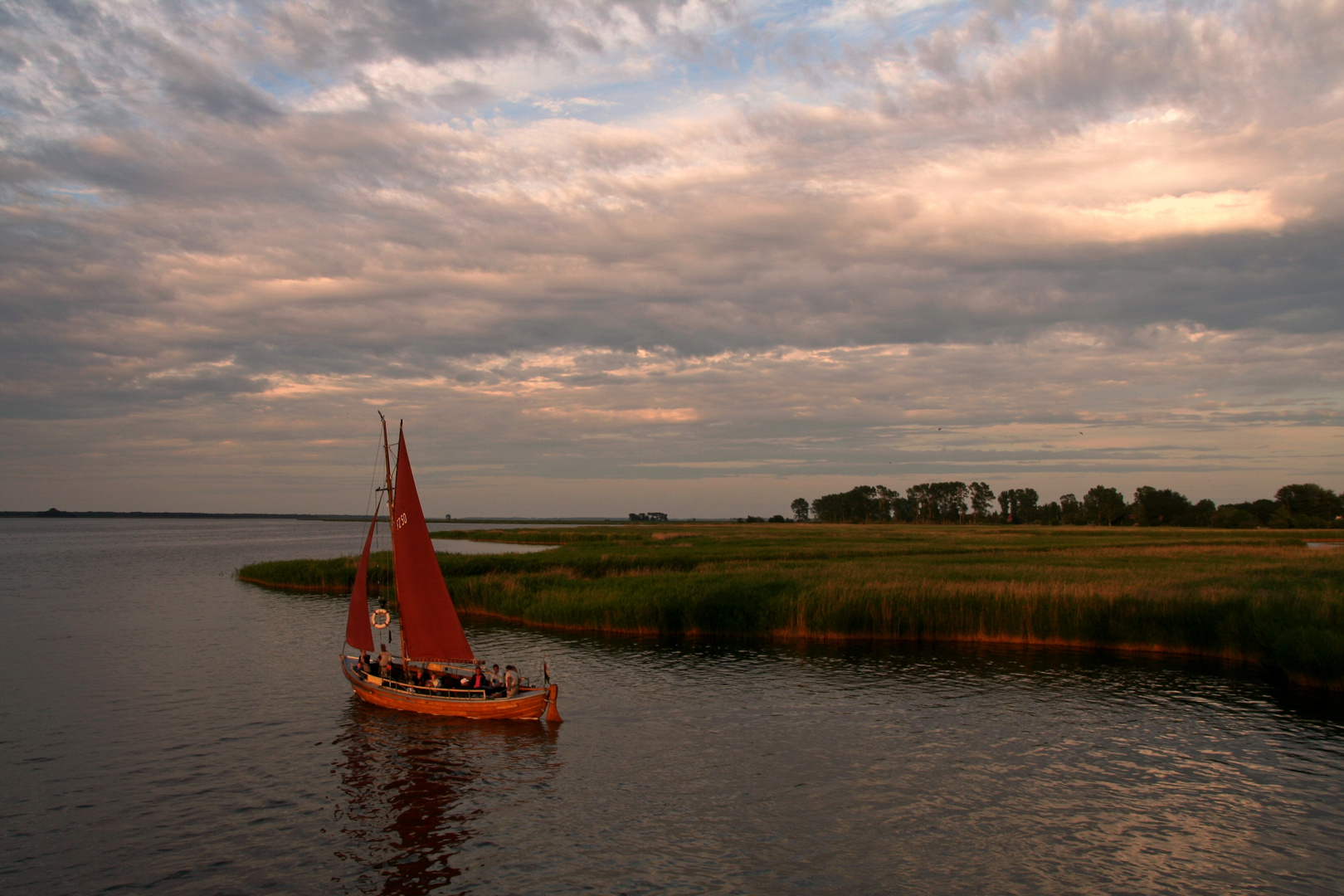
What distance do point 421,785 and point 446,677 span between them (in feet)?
21.0

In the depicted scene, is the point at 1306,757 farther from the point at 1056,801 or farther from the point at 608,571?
the point at 608,571

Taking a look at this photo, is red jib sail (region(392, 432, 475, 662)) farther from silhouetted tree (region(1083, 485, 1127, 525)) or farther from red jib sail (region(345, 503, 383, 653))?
silhouetted tree (region(1083, 485, 1127, 525))

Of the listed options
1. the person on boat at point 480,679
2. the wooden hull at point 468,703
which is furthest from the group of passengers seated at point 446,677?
the wooden hull at point 468,703

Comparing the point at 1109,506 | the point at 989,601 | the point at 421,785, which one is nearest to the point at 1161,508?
the point at 1109,506

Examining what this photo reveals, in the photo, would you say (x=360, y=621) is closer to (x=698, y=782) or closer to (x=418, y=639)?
(x=418, y=639)

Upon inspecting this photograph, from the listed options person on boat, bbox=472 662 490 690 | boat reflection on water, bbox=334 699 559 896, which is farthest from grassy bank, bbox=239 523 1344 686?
boat reflection on water, bbox=334 699 559 896

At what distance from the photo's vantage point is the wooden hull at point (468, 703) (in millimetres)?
24281

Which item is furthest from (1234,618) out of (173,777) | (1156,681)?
(173,777)

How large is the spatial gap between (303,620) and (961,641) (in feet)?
116

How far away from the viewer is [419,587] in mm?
26359

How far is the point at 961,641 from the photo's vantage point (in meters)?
37.1

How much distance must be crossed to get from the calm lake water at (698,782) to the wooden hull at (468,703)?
41 cm

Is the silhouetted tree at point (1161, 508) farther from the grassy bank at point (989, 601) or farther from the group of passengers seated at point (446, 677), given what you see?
the group of passengers seated at point (446, 677)

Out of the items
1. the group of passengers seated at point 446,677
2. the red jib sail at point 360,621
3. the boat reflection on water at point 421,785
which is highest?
the red jib sail at point 360,621
